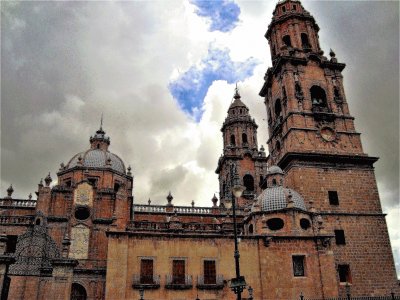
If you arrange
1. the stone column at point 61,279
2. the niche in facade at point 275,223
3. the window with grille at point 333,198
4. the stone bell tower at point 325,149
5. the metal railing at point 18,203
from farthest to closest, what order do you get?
1. the metal railing at point 18,203
2. the window with grille at point 333,198
3. the stone bell tower at point 325,149
4. the niche in facade at point 275,223
5. the stone column at point 61,279

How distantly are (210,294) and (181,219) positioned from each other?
534 inches

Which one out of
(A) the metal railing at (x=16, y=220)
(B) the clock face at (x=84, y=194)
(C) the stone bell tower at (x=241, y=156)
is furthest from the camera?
(C) the stone bell tower at (x=241, y=156)

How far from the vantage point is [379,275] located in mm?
29766

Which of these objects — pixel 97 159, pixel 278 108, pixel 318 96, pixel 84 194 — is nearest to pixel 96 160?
pixel 97 159

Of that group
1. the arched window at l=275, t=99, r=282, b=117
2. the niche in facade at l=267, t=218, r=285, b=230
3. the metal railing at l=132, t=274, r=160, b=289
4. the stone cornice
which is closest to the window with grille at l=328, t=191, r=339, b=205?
the stone cornice

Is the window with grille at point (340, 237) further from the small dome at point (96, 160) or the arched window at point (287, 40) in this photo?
the small dome at point (96, 160)

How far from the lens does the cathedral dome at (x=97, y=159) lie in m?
39.8

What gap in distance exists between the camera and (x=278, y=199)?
2981 cm

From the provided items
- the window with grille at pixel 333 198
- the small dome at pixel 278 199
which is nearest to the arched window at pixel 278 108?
the window with grille at pixel 333 198

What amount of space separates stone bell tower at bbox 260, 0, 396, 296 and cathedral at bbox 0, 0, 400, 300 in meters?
0.10

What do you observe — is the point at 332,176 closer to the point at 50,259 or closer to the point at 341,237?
the point at 341,237

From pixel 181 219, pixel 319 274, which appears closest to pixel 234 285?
pixel 319 274

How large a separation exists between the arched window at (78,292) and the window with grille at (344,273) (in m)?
20.2

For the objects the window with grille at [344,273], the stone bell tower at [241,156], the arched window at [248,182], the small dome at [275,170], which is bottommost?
the window with grille at [344,273]
